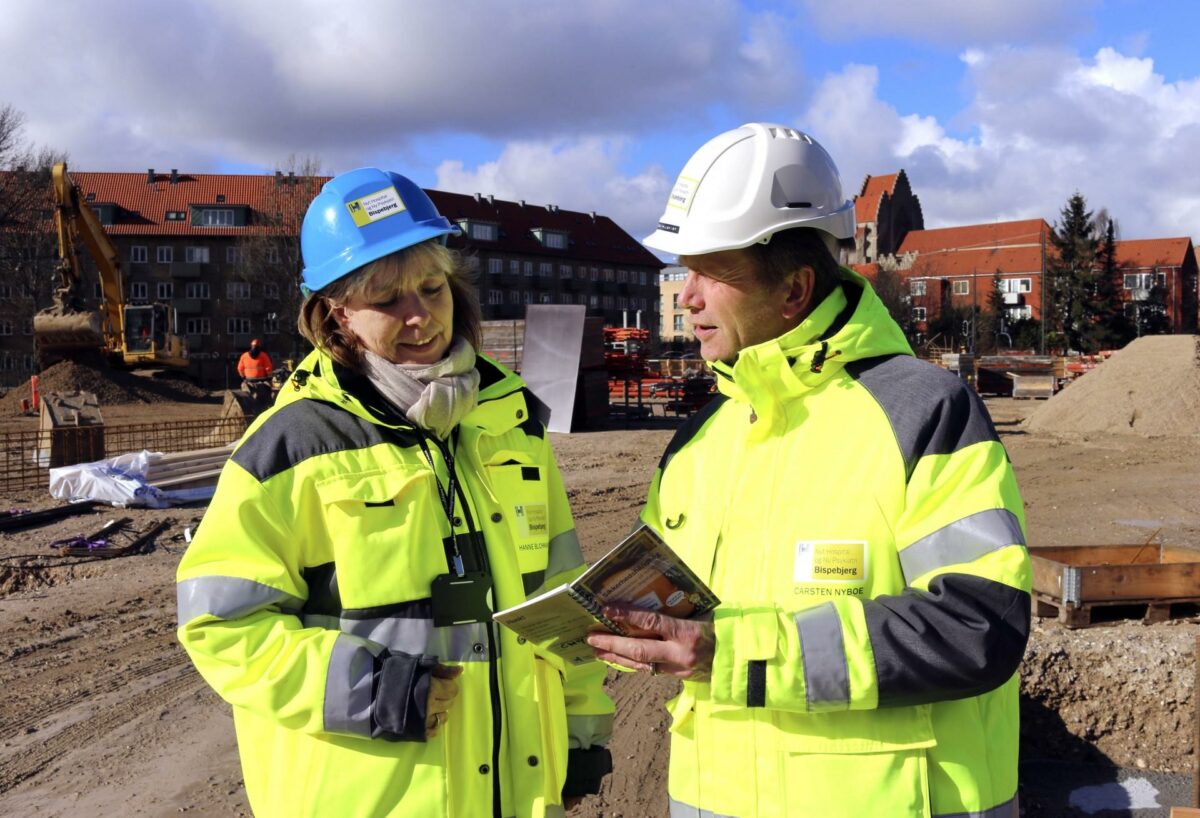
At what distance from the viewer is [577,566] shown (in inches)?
110

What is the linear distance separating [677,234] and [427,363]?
728mm

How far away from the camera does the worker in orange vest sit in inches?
835

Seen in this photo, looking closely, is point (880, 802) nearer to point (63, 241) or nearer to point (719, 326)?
point (719, 326)

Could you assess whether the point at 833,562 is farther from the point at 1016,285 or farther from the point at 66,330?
the point at 1016,285

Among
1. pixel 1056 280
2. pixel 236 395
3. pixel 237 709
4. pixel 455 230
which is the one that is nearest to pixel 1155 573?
pixel 455 230

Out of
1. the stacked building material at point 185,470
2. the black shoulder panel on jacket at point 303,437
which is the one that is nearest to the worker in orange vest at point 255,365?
the stacked building material at point 185,470

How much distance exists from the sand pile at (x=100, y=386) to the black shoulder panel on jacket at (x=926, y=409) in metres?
32.2

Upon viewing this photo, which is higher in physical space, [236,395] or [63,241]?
[63,241]

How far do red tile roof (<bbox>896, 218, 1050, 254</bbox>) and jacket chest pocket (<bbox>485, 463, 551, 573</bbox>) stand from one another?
91.4 meters

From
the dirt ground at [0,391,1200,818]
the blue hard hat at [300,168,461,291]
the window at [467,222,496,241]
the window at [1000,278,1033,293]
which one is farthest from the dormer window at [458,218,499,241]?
the blue hard hat at [300,168,461,291]

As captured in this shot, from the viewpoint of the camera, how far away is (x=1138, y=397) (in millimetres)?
22375

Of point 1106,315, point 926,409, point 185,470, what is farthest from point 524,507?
point 1106,315

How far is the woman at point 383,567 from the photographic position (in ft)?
7.06

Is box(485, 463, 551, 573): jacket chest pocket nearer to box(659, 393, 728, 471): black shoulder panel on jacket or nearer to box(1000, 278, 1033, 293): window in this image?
box(659, 393, 728, 471): black shoulder panel on jacket
